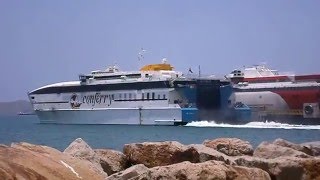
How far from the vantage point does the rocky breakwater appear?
5.48 m

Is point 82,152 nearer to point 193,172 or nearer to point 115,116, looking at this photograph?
point 193,172

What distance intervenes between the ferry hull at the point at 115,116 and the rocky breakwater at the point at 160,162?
42.1 meters

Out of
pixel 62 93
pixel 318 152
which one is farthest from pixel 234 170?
pixel 62 93

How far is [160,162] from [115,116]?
50258 millimetres

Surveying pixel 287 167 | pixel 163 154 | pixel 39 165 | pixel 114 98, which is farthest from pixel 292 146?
pixel 114 98

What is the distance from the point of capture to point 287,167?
8.09 m

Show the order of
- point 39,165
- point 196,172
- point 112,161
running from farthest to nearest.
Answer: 1. point 112,161
2. point 196,172
3. point 39,165

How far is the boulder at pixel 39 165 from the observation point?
5.04 m

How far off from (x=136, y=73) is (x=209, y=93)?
7.66m

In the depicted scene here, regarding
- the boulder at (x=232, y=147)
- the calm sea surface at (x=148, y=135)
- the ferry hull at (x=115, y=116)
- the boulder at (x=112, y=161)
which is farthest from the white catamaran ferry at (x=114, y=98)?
the boulder at (x=112, y=161)

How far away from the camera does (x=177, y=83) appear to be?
55.7m

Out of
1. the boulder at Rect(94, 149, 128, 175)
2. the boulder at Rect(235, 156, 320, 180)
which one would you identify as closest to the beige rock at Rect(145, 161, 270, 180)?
the boulder at Rect(235, 156, 320, 180)

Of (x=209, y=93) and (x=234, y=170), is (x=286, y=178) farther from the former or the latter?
(x=209, y=93)

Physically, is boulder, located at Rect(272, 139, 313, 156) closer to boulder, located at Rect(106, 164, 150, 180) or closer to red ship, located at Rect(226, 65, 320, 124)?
boulder, located at Rect(106, 164, 150, 180)
